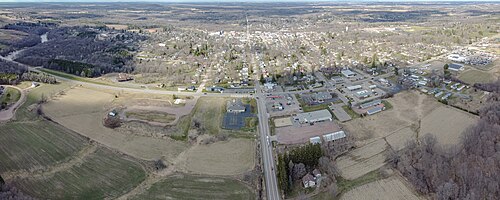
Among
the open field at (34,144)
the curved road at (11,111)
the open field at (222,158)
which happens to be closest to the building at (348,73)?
the open field at (222,158)

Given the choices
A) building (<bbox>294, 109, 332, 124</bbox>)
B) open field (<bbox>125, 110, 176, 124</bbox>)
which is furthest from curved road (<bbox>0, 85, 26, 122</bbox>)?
building (<bbox>294, 109, 332, 124</bbox>)

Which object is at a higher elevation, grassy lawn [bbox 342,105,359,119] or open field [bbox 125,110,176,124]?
open field [bbox 125,110,176,124]

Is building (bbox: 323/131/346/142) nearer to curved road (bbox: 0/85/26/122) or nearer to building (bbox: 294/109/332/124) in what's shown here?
building (bbox: 294/109/332/124)

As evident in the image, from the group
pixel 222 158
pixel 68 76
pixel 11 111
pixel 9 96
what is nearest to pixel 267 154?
pixel 222 158

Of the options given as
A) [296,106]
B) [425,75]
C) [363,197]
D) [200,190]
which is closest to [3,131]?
[200,190]

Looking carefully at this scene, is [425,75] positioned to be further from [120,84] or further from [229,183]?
[120,84]

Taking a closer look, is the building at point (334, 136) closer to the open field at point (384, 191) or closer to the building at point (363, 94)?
the open field at point (384, 191)

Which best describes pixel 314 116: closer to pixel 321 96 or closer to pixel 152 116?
pixel 321 96
